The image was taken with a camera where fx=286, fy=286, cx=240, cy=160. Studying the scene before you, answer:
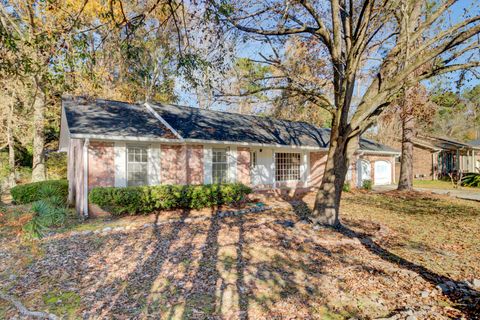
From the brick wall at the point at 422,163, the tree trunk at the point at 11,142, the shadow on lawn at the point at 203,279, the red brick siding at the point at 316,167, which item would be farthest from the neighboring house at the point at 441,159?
the tree trunk at the point at 11,142

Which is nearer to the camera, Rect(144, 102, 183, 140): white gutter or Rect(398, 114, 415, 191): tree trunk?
Rect(144, 102, 183, 140): white gutter

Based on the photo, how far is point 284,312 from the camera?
391 centimetres

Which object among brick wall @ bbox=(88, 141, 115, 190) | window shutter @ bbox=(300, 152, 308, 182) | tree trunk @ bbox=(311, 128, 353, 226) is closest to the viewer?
tree trunk @ bbox=(311, 128, 353, 226)

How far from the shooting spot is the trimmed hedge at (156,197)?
31.1 ft

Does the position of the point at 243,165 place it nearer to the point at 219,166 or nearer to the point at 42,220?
the point at 219,166

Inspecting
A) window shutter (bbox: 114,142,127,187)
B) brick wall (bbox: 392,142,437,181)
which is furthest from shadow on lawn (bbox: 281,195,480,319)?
brick wall (bbox: 392,142,437,181)

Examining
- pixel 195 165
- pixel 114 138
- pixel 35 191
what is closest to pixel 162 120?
pixel 195 165

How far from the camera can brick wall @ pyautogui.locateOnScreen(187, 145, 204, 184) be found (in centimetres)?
1223

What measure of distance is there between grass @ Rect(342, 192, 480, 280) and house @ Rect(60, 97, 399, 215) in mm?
4428

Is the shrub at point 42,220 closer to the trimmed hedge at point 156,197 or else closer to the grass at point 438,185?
the trimmed hedge at point 156,197

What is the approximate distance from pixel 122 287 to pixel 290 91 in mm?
7062

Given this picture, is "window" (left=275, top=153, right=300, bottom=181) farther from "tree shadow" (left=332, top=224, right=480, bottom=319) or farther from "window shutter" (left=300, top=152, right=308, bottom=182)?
"tree shadow" (left=332, top=224, right=480, bottom=319)

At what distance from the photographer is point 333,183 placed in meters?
8.21

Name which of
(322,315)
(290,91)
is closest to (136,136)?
(290,91)
